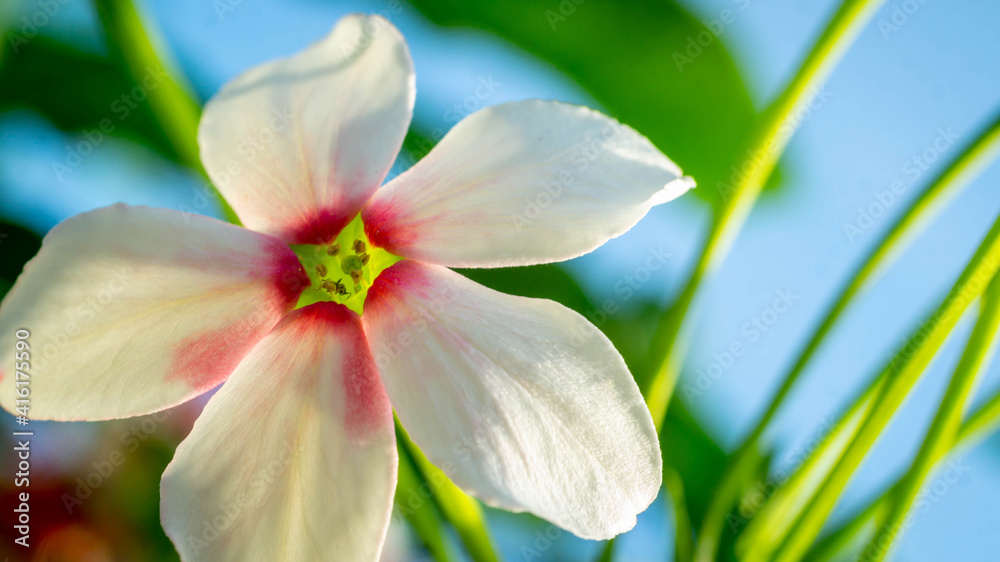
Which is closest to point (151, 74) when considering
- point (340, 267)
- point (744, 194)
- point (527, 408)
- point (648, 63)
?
point (340, 267)

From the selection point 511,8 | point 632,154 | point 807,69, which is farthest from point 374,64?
point 511,8

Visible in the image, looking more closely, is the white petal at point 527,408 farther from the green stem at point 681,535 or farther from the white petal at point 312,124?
the green stem at point 681,535

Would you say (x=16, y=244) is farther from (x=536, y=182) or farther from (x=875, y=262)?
(x=875, y=262)

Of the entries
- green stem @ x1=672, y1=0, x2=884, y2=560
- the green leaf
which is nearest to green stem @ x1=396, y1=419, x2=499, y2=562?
the green leaf

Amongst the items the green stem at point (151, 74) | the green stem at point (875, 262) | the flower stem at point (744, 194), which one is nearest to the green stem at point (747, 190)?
the flower stem at point (744, 194)

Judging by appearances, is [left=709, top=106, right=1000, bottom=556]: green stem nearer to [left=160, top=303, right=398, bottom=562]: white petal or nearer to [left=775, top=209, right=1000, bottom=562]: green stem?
[left=775, top=209, right=1000, bottom=562]: green stem

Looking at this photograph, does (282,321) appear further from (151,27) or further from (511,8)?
(511,8)

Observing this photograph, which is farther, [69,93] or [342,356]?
[69,93]
